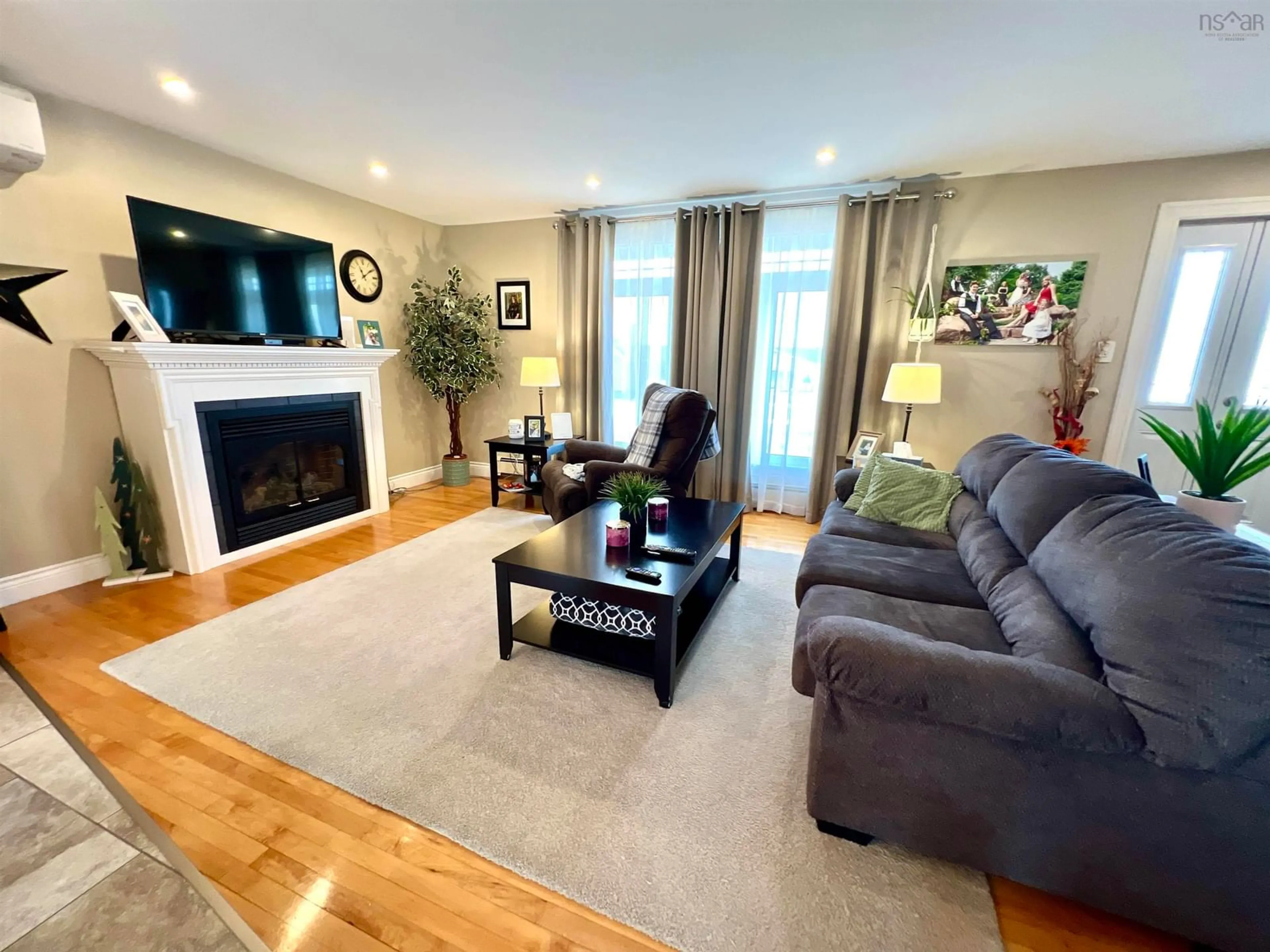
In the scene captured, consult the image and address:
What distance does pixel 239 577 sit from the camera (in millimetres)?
2818

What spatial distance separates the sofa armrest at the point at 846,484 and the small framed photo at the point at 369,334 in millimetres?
3625

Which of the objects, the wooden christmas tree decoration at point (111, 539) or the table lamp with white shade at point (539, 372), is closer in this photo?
the wooden christmas tree decoration at point (111, 539)

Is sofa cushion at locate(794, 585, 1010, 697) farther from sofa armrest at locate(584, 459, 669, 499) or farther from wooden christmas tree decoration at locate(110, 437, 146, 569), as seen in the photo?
wooden christmas tree decoration at locate(110, 437, 146, 569)

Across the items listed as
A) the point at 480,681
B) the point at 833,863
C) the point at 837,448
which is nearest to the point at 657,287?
the point at 837,448

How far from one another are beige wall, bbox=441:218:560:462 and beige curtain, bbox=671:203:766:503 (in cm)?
129

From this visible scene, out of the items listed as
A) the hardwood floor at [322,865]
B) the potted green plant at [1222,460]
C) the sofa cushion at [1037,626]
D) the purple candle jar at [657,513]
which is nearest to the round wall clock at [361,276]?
the hardwood floor at [322,865]

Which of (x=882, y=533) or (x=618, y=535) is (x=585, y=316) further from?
(x=882, y=533)

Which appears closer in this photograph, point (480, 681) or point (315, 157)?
point (480, 681)

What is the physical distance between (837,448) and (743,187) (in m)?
2.06

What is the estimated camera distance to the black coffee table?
1.78 meters

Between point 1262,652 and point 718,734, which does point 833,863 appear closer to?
point 718,734

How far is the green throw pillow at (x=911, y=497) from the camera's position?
2.41 meters

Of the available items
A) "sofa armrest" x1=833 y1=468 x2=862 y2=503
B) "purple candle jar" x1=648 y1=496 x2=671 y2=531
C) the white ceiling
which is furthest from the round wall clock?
"sofa armrest" x1=833 y1=468 x2=862 y2=503

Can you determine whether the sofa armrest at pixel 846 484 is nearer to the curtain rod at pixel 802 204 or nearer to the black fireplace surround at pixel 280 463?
the curtain rod at pixel 802 204
